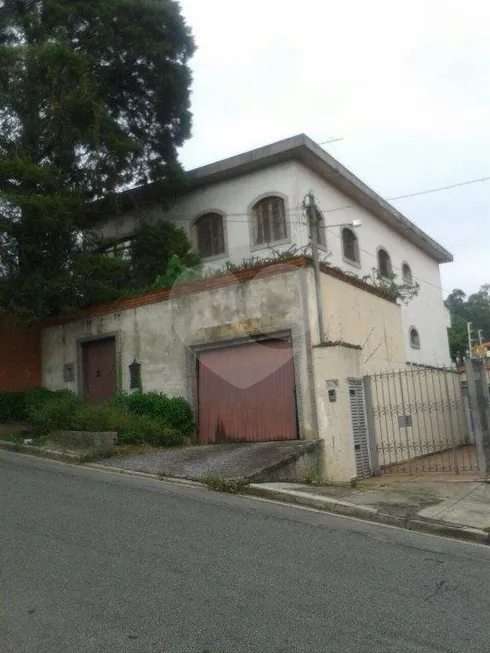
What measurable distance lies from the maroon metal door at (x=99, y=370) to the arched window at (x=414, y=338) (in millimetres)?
11773

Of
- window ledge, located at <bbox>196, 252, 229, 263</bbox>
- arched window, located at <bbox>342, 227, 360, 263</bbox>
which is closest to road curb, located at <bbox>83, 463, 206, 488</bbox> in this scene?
window ledge, located at <bbox>196, 252, 229, 263</bbox>

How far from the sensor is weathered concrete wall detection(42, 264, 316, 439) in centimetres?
1185

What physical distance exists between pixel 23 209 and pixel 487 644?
12382 millimetres

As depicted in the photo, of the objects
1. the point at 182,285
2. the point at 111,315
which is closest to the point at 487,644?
the point at 182,285

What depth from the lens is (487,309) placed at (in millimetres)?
70688

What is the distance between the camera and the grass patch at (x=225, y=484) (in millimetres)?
8758

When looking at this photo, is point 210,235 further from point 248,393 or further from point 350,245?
point 248,393

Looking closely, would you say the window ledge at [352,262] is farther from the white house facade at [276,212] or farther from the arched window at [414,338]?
the arched window at [414,338]

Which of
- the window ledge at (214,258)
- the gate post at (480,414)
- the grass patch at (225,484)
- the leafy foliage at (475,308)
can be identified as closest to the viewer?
the grass patch at (225,484)

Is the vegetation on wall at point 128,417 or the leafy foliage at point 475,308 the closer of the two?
the vegetation on wall at point 128,417

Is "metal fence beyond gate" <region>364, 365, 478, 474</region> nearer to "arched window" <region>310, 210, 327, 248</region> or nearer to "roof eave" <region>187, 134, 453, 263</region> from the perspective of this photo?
"arched window" <region>310, 210, 327, 248</region>

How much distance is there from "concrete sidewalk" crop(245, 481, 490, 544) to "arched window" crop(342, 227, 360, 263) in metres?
10.4

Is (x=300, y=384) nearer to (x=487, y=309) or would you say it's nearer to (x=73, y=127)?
(x=73, y=127)

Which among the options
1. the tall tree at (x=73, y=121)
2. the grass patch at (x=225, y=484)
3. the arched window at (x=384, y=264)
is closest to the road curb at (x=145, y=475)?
the grass patch at (x=225, y=484)
